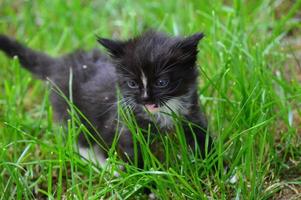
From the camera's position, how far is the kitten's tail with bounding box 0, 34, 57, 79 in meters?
4.35

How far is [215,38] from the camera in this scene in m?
4.38

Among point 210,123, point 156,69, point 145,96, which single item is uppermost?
point 156,69

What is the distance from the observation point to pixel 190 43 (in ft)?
11.0

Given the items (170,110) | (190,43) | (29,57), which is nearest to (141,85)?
(170,110)

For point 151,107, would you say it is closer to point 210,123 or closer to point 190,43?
point 190,43

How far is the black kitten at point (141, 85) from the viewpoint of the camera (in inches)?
129

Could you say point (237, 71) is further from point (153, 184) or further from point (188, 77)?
point (153, 184)

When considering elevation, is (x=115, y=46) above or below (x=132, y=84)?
above

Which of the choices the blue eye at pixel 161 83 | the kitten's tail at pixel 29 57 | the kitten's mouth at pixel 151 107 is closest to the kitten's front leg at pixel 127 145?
the kitten's mouth at pixel 151 107

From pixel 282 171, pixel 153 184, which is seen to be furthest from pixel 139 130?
pixel 282 171

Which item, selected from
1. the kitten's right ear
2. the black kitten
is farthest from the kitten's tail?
the kitten's right ear

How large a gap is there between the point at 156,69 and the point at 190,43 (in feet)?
0.87

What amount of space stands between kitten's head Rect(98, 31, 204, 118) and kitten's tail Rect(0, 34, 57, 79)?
3.23 feet

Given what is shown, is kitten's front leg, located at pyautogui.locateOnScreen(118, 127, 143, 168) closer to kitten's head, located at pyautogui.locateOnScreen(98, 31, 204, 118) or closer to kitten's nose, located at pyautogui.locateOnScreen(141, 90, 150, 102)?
kitten's head, located at pyautogui.locateOnScreen(98, 31, 204, 118)
